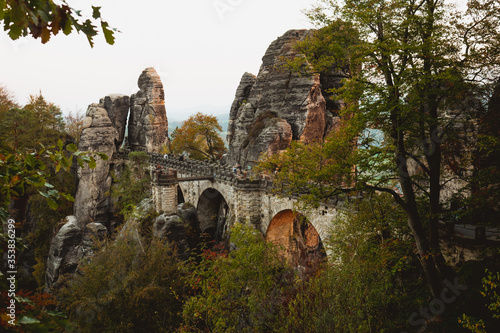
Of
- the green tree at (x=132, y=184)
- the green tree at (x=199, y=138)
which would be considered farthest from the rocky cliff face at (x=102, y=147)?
the green tree at (x=199, y=138)

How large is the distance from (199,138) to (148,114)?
7.59 metres

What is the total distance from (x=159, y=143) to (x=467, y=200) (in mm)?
38093

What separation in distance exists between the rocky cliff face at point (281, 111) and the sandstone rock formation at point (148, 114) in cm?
1355

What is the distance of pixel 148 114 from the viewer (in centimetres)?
4062

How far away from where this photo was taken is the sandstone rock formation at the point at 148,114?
40.7 metres

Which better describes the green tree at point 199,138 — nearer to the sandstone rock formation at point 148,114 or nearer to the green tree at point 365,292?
the sandstone rock formation at point 148,114

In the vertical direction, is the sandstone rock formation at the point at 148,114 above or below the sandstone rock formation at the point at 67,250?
above

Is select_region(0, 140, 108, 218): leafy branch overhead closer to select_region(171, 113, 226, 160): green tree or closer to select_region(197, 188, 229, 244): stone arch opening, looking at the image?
select_region(197, 188, 229, 244): stone arch opening

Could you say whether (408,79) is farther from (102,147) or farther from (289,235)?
(102,147)

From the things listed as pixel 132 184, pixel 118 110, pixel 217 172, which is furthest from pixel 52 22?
pixel 118 110

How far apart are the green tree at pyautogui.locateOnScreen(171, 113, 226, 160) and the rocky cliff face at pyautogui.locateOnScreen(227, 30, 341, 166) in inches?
332

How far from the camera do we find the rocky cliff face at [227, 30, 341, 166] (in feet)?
87.1

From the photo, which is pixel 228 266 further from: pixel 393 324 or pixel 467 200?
pixel 467 200

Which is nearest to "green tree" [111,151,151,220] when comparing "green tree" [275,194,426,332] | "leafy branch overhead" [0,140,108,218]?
"green tree" [275,194,426,332]
